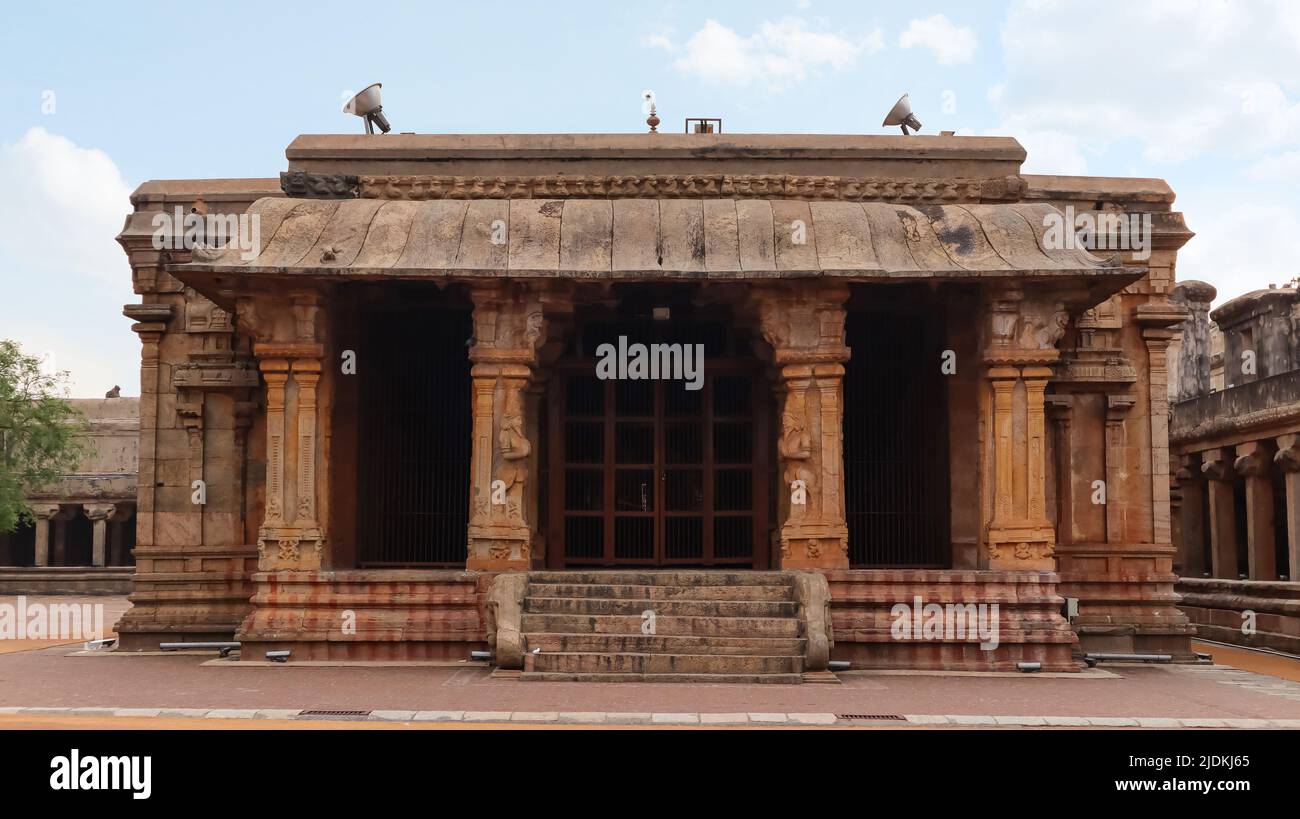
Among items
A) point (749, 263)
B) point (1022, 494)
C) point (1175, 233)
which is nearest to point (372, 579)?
point (749, 263)

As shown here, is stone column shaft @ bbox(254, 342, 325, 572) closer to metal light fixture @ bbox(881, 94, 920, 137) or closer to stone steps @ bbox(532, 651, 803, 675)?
stone steps @ bbox(532, 651, 803, 675)

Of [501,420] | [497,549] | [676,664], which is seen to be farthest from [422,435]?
[676,664]

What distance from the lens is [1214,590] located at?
68.5 ft

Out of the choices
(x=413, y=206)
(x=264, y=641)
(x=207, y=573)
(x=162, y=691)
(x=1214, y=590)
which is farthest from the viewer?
(x=1214, y=590)

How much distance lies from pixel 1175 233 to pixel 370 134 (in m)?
10.8

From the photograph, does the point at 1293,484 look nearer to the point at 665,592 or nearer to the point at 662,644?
the point at 665,592

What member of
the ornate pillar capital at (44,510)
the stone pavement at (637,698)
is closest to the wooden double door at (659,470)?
the stone pavement at (637,698)

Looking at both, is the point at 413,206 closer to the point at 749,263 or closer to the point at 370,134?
the point at 370,134

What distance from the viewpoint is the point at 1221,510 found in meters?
26.9

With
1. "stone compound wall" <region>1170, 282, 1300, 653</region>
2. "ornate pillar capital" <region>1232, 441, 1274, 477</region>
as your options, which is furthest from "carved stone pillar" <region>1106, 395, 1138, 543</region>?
"ornate pillar capital" <region>1232, 441, 1274, 477</region>

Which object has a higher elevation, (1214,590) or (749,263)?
(749,263)

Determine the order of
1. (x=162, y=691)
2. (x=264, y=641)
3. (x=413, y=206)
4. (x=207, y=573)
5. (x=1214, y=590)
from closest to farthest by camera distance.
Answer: (x=162, y=691) → (x=264, y=641) → (x=413, y=206) → (x=207, y=573) → (x=1214, y=590)

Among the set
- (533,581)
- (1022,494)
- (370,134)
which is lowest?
(533,581)

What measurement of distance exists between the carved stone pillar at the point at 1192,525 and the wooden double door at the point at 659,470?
50.0 feet
